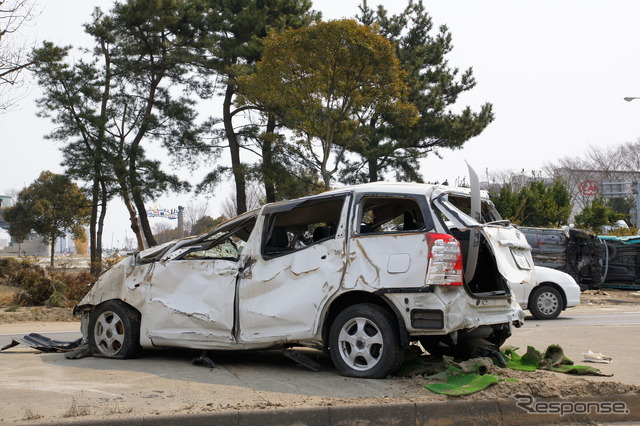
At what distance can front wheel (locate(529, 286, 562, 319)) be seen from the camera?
13.6 m

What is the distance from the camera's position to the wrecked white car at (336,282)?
20.1 ft

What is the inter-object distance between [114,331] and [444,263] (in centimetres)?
384

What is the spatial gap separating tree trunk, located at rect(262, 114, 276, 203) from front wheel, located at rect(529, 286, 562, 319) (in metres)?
15.6

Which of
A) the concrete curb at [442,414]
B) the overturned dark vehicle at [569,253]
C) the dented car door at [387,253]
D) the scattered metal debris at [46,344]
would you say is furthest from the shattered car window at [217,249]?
the overturned dark vehicle at [569,253]

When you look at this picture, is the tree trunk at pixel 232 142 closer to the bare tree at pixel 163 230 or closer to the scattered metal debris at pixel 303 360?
the scattered metal debris at pixel 303 360

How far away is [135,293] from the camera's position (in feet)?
24.8

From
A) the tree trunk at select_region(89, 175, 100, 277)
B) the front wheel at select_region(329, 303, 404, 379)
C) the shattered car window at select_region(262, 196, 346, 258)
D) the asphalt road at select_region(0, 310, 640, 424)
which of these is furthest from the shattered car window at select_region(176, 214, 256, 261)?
the tree trunk at select_region(89, 175, 100, 277)

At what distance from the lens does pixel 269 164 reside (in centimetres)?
2866

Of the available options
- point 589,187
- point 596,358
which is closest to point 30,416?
point 596,358

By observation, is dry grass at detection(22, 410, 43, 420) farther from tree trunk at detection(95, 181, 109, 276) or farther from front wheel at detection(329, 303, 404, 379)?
tree trunk at detection(95, 181, 109, 276)

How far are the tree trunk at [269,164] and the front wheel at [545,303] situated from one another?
1564 cm

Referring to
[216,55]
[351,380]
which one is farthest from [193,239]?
[216,55]

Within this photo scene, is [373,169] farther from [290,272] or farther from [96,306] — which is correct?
[290,272]

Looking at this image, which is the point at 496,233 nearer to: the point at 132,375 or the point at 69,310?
the point at 132,375
